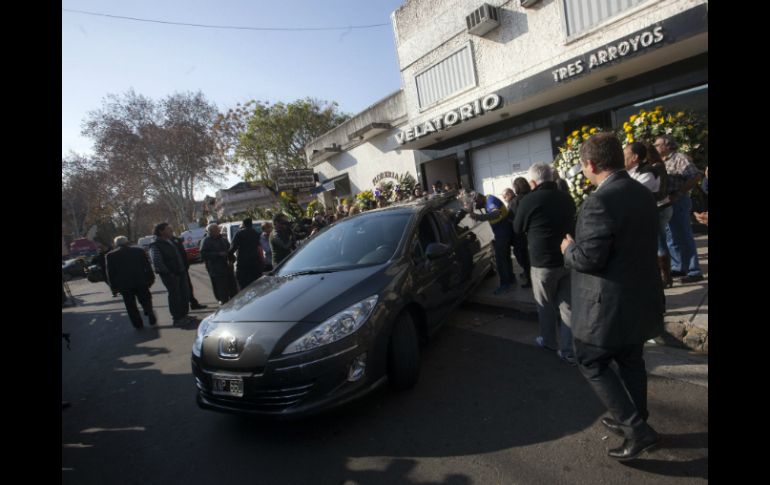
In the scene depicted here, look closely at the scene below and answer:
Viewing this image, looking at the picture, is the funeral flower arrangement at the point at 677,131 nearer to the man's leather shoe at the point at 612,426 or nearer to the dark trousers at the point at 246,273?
the man's leather shoe at the point at 612,426

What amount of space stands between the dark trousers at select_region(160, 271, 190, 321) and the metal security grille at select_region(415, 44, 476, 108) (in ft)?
28.6

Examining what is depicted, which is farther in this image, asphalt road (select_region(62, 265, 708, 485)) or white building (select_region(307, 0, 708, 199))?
white building (select_region(307, 0, 708, 199))

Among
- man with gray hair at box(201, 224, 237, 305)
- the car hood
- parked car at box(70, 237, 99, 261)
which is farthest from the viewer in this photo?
parked car at box(70, 237, 99, 261)

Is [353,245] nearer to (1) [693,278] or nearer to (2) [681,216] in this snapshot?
(2) [681,216]

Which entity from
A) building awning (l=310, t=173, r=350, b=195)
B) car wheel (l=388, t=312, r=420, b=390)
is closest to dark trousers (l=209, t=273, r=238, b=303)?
car wheel (l=388, t=312, r=420, b=390)

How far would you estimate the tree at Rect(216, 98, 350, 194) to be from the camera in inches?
1098

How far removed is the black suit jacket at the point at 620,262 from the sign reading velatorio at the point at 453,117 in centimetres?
823

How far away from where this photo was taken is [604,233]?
196 centimetres

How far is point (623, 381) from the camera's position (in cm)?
222

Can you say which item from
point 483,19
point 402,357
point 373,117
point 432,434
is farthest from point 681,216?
point 373,117

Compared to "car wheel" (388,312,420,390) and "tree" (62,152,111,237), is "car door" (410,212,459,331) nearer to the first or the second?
"car wheel" (388,312,420,390)

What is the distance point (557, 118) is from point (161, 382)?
10.0 metres

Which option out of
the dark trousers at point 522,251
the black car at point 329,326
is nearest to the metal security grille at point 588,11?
the dark trousers at point 522,251

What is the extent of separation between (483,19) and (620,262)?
9.07 m
